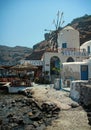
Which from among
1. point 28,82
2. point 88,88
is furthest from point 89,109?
point 28,82

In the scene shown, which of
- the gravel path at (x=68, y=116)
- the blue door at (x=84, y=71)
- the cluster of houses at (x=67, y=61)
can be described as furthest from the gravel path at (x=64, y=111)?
the cluster of houses at (x=67, y=61)

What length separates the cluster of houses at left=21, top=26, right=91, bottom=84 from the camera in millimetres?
31031

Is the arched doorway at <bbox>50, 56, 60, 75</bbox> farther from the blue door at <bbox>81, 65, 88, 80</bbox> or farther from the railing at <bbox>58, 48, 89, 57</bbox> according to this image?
the blue door at <bbox>81, 65, 88, 80</bbox>

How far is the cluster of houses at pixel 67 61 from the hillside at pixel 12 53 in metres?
65.2

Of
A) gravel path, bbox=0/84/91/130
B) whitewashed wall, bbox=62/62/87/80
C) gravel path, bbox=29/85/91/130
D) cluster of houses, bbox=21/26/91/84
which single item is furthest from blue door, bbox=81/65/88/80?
gravel path, bbox=29/85/91/130

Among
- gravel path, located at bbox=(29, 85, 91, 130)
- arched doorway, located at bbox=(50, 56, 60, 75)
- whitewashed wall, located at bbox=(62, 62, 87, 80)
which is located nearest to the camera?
gravel path, located at bbox=(29, 85, 91, 130)

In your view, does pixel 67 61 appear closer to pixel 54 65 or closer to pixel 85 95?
pixel 54 65

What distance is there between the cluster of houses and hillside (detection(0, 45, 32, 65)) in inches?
2567

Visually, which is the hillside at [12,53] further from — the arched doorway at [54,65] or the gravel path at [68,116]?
the gravel path at [68,116]

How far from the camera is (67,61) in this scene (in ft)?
126

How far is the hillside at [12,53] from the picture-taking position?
108 m

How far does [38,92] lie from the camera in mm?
25438

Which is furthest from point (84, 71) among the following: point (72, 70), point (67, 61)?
point (67, 61)

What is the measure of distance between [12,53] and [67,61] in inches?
3287
